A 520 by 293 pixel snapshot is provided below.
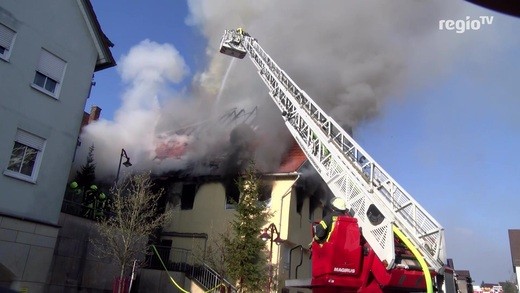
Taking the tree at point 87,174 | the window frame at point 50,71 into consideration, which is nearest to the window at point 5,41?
the window frame at point 50,71

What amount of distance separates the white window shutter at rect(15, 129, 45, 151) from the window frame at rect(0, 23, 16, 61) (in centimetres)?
186

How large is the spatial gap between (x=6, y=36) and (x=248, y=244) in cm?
958

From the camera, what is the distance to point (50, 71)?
12.0m

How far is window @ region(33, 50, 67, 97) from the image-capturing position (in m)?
11.7

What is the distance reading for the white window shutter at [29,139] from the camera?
1106cm

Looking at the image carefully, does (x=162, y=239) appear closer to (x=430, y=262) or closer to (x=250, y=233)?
(x=250, y=233)

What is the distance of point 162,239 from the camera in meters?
19.2

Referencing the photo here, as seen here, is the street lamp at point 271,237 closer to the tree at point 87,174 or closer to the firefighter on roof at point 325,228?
the tree at point 87,174

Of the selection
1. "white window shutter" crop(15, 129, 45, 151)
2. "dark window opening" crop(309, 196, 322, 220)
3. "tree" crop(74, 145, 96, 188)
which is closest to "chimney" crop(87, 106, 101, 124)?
"tree" crop(74, 145, 96, 188)

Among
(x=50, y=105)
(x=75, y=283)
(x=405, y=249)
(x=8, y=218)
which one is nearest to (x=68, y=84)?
(x=50, y=105)

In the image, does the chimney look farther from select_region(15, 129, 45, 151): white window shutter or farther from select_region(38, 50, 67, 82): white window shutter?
select_region(15, 129, 45, 151): white window shutter

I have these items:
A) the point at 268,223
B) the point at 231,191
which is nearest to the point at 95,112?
the point at 231,191

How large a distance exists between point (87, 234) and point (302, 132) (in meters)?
7.38

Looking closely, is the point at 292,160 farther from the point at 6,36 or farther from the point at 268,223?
the point at 6,36
